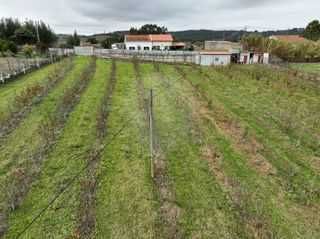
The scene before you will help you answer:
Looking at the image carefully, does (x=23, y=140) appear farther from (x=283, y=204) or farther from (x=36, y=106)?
(x=283, y=204)

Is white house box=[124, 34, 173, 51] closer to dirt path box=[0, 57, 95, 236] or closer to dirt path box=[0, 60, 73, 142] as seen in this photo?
dirt path box=[0, 60, 73, 142]

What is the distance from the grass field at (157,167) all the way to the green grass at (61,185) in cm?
2

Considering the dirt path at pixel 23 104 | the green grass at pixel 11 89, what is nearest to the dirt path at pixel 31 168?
the dirt path at pixel 23 104

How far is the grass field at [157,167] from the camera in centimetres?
453

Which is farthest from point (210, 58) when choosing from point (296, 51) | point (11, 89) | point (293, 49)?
point (11, 89)

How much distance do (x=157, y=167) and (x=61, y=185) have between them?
2.20 meters

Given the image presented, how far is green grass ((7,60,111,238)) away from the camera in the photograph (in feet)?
14.4

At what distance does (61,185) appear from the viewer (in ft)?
18.1

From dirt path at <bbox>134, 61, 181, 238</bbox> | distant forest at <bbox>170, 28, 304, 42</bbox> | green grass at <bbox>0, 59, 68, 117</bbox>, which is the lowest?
dirt path at <bbox>134, 61, 181, 238</bbox>

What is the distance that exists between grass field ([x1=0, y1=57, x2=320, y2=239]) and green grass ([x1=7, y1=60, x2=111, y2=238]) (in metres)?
0.02

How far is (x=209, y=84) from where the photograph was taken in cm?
1656

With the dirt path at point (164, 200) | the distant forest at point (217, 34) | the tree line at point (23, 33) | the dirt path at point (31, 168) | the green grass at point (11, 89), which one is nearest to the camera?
the dirt path at point (164, 200)

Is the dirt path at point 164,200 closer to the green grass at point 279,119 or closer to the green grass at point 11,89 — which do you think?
the green grass at point 279,119

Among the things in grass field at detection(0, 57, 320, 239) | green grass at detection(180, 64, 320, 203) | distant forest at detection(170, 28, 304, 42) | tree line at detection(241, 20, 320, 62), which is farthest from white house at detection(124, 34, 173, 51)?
grass field at detection(0, 57, 320, 239)
